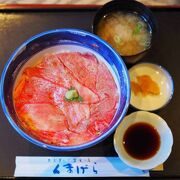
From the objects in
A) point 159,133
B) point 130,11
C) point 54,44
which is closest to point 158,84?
point 159,133

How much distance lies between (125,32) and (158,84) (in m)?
0.32

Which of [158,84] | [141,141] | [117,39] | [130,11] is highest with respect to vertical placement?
[130,11]

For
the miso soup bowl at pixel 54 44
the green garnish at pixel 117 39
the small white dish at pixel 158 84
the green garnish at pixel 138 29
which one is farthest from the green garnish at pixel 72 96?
the green garnish at pixel 138 29

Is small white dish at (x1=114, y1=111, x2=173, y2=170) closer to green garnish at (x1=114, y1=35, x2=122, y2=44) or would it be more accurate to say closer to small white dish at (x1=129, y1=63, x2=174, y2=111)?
small white dish at (x1=129, y1=63, x2=174, y2=111)

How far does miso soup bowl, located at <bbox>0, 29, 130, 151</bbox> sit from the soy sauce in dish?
8.0 inches

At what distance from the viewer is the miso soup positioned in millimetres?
1903

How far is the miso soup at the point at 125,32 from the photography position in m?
1.90

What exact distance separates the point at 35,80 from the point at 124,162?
552mm

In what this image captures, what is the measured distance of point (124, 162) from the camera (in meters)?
1.69

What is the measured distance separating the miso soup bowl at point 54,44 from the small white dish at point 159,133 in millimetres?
160

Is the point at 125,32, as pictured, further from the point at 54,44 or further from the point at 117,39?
the point at 54,44

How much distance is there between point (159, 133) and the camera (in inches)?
70.6

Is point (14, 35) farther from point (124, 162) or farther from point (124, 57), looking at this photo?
point (124, 162)

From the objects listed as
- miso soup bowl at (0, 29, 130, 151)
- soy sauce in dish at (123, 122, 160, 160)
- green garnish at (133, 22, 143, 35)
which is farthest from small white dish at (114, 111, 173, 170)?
green garnish at (133, 22, 143, 35)
